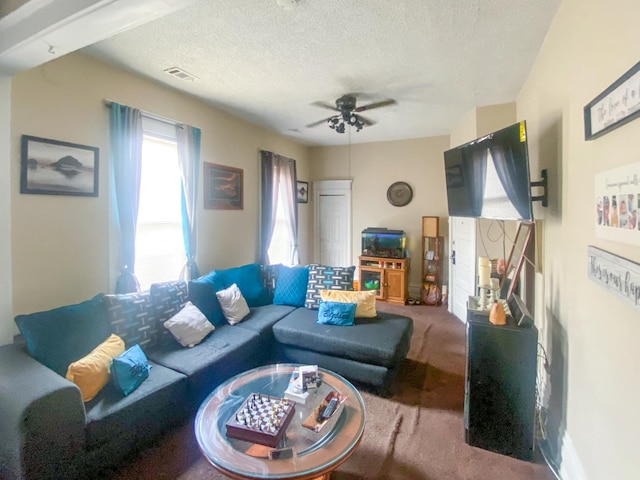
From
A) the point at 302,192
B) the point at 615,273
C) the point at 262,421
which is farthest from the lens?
the point at 302,192

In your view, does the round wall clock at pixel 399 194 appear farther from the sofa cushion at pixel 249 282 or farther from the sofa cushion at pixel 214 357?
the sofa cushion at pixel 214 357

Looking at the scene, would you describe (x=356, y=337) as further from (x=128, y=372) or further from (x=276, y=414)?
(x=128, y=372)

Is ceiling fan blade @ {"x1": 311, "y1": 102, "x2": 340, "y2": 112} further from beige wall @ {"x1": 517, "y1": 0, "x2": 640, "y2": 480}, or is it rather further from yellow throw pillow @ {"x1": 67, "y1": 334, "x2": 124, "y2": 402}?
yellow throw pillow @ {"x1": 67, "y1": 334, "x2": 124, "y2": 402}

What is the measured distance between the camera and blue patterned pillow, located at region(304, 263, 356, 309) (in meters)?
3.32

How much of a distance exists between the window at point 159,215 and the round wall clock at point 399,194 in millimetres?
3505

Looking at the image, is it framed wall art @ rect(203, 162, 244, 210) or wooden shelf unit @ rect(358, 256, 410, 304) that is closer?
framed wall art @ rect(203, 162, 244, 210)

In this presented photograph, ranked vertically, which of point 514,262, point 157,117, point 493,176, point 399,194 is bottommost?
point 514,262

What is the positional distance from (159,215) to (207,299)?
0.97 meters

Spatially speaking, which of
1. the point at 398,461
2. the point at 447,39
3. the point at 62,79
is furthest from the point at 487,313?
the point at 62,79

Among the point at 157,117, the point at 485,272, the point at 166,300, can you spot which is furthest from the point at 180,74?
the point at 485,272

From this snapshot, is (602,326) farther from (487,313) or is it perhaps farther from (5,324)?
(5,324)

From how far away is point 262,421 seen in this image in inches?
59.3

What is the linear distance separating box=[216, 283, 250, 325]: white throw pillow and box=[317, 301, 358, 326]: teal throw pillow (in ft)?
2.63

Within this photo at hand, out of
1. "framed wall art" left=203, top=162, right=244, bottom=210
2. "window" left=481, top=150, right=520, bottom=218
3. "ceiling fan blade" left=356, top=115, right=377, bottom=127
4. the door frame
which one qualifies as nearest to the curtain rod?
"framed wall art" left=203, top=162, right=244, bottom=210
